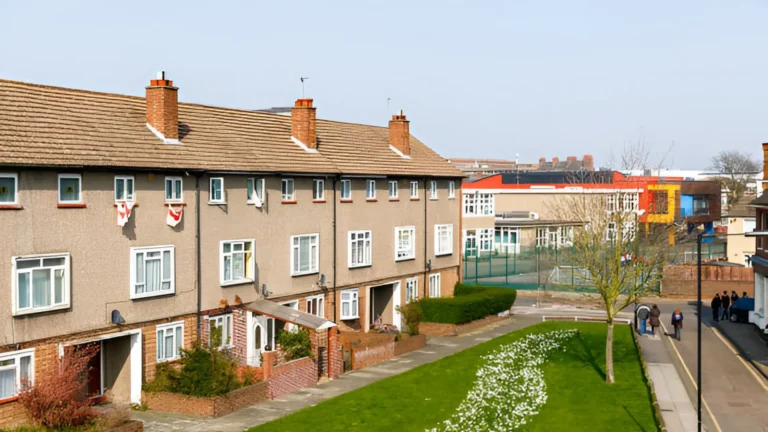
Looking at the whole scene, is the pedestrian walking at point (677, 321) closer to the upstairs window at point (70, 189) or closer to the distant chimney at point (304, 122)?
the distant chimney at point (304, 122)

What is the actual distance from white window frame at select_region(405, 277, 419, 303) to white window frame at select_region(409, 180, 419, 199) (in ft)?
13.2

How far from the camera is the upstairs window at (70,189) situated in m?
25.4

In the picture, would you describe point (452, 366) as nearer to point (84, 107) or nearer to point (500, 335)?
point (500, 335)

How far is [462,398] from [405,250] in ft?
50.6

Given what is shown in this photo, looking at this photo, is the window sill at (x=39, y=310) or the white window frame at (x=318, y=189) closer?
the window sill at (x=39, y=310)

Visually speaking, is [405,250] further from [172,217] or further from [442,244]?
[172,217]

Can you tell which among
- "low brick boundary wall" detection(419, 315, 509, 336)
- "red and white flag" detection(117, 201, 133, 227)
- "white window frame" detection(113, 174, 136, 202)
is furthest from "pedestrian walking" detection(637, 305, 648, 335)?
"red and white flag" detection(117, 201, 133, 227)

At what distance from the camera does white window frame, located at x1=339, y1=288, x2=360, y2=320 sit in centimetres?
3878

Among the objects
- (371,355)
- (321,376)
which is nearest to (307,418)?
(321,376)

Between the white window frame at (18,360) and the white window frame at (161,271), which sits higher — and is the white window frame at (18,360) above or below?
below

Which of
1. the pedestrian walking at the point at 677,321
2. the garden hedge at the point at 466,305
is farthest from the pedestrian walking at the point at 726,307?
the garden hedge at the point at 466,305

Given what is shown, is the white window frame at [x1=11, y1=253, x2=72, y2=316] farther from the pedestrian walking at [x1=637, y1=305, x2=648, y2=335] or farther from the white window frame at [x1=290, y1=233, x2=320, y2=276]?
the pedestrian walking at [x1=637, y1=305, x2=648, y2=335]

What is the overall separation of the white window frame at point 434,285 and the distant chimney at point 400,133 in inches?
250

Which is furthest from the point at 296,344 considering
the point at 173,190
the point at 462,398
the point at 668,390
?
the point at 668,390
